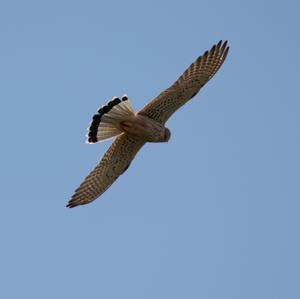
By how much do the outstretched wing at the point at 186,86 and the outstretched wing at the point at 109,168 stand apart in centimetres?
74

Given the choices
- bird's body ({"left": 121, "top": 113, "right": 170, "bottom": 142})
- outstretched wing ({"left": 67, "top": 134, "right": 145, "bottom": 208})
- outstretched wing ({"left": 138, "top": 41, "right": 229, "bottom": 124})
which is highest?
outstretched wing ({"left": 138, "top": 41, "right": 229, "bottom": 124})

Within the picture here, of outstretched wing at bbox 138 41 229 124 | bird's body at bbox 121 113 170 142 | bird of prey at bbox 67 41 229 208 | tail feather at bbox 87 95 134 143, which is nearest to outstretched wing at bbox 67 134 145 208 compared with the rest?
bird of prey at bbox 67 41 229 208

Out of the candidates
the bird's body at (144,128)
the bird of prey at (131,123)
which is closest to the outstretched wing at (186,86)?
the bird of prey at (131,123)

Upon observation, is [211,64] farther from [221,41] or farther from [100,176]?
[100,176]

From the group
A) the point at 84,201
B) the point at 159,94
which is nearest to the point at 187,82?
the point at 159,94

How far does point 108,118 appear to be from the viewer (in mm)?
15180

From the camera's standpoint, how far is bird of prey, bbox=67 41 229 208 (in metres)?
15.1

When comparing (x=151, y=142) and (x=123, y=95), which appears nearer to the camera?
(x=123, y=95)

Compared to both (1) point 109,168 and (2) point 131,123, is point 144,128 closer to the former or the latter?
(2) point 131,123

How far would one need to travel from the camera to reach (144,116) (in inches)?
605

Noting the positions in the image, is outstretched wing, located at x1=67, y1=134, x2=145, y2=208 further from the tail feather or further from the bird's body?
the tail feather

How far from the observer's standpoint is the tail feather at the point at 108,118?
14.9 m

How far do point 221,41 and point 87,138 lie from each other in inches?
130

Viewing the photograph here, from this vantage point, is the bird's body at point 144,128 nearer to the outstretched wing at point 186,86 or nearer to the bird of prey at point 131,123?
the bird of prey at point 131,123
